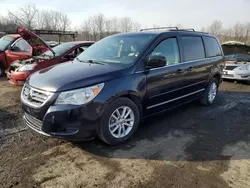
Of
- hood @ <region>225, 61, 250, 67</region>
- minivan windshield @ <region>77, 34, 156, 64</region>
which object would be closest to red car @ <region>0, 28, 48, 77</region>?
minivan windshield @ <region>77, 34, 156, 64</region>

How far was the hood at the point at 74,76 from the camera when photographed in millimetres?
2968

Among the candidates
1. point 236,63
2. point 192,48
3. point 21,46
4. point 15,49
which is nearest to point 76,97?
point 192,48

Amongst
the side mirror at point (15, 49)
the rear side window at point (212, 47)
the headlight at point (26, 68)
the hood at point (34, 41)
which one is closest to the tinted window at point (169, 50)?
the rear side window at point (212, 47)

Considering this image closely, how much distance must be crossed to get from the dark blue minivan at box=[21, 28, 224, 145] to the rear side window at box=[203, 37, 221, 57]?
1.53 ft

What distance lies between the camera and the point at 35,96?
3133 mm

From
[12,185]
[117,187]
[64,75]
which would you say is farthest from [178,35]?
[12,185]

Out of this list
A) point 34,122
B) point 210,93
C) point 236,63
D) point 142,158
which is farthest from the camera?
point 236,63

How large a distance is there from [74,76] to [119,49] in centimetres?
124

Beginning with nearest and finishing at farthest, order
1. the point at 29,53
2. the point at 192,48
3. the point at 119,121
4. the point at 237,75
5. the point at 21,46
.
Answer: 1. the point at 119,121
2. the point at 192,48
3. the point at 29,53
4. the point at 21,46
5. the point at 237,75

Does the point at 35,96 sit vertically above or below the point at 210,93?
above

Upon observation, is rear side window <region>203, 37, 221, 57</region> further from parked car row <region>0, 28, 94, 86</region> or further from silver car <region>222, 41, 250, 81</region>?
parked car row <region>0, 28, 94, 86</region>

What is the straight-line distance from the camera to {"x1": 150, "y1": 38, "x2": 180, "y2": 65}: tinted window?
3904 mm

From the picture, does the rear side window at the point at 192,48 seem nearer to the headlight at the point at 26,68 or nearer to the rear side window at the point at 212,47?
the rear side window at the point at 212,47

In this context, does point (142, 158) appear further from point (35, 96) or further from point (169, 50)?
point (169, 50)
